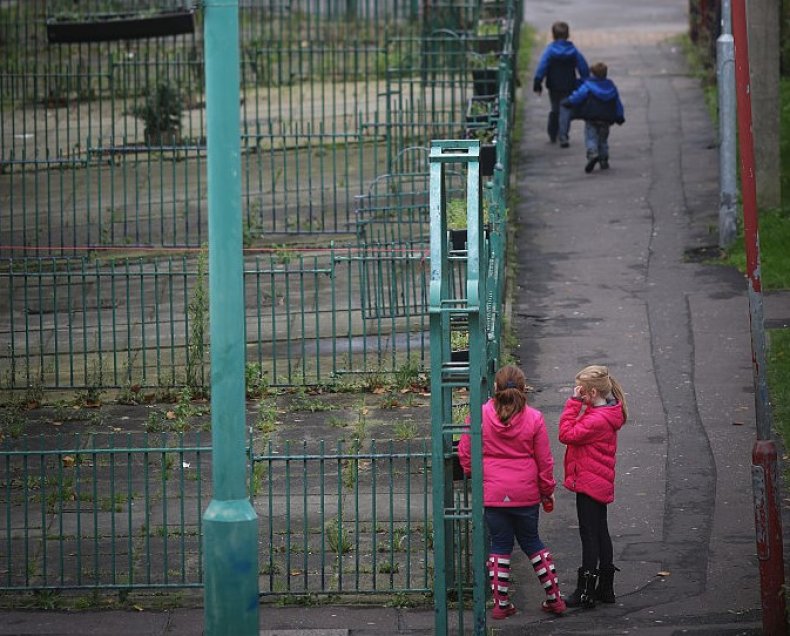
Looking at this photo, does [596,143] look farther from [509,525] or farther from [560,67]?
[509,525]

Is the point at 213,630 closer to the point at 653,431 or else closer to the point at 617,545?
the point at 617,545

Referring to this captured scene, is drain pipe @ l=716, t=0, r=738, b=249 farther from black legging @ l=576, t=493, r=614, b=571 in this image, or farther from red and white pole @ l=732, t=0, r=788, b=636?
black legging @ l=576, t=493, r=614, b=571

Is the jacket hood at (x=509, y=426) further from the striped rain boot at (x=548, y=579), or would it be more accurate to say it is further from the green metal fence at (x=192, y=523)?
the striped rain boot at (x=548, y=579)

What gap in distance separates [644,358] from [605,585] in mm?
5314

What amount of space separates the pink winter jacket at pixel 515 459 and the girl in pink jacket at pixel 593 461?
0.20 meters

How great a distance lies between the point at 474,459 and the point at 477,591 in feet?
2.31

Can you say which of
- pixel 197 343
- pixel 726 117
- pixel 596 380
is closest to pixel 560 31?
pixel 726 117

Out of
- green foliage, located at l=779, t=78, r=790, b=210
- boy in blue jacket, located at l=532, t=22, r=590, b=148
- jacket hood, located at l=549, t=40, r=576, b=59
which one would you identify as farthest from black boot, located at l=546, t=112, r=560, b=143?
green foliage, located at l=779, t=78, r=790, b=210

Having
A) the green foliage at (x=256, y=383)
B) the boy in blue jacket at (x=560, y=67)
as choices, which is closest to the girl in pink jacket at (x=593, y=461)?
the green foliage at (x=256, y=383)

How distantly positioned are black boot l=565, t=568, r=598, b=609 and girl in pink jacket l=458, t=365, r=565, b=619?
301 millimetres

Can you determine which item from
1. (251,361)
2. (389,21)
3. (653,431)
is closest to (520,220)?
(251,361)

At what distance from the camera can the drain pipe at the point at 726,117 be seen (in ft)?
56.3

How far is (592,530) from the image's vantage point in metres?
9.20

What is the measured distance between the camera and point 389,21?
1155 inches
